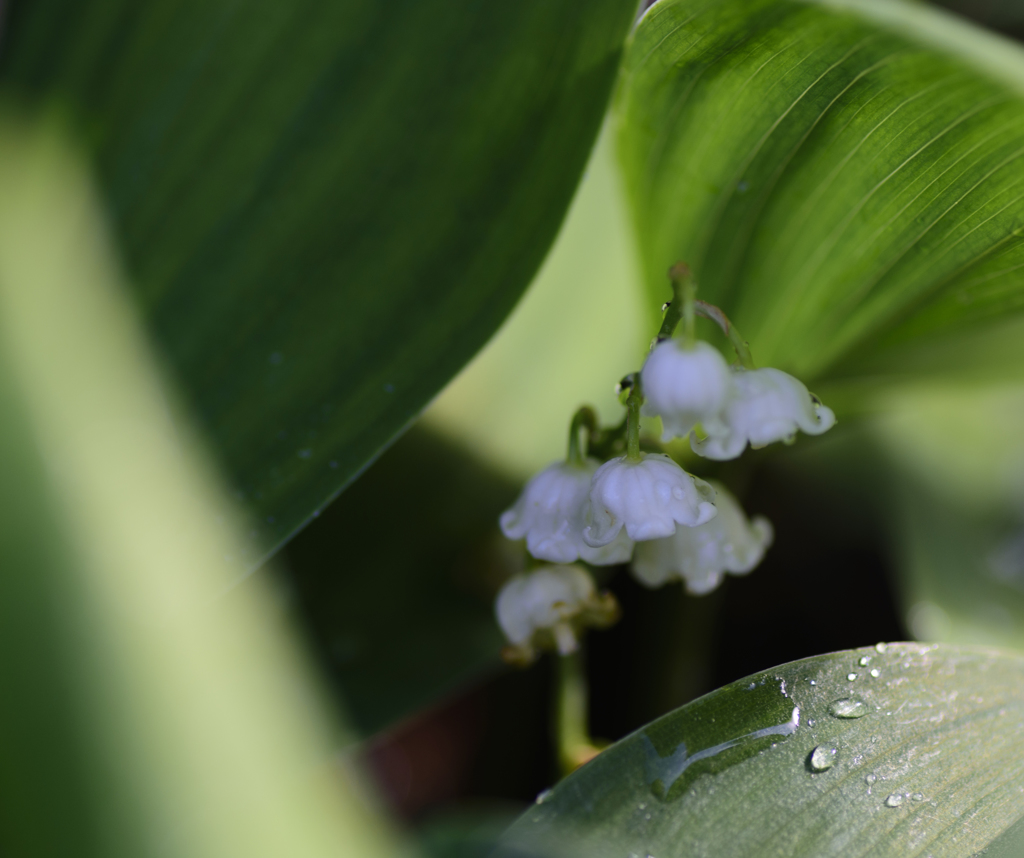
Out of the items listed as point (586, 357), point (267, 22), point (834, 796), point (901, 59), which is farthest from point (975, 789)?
point (267, 22)

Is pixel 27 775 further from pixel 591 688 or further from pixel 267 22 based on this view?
pixel 591 688

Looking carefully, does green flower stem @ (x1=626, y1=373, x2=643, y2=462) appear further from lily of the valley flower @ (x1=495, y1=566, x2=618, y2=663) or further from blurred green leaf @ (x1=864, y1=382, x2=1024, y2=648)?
blurred green leaf @ (x1=864, y1=382, x2=1024, y2=648)

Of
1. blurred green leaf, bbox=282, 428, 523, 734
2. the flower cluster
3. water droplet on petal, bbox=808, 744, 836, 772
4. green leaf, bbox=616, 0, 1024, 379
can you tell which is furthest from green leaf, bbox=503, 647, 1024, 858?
blurred green leaf, bbox=282, 428, 523, 734

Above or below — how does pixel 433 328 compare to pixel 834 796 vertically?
above

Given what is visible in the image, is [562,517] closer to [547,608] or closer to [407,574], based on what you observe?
[547,608]

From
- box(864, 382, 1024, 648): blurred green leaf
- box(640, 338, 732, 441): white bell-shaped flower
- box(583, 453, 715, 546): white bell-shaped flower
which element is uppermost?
box(640, 338, 732, 441): white bell-shaped flower

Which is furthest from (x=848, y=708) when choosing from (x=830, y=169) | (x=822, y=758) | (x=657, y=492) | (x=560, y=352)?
(x=560, y=352)

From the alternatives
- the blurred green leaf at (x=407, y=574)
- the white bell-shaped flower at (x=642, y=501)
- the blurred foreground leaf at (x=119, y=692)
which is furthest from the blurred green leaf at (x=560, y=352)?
the blurred foreground leaf at (x=119, y=692)
